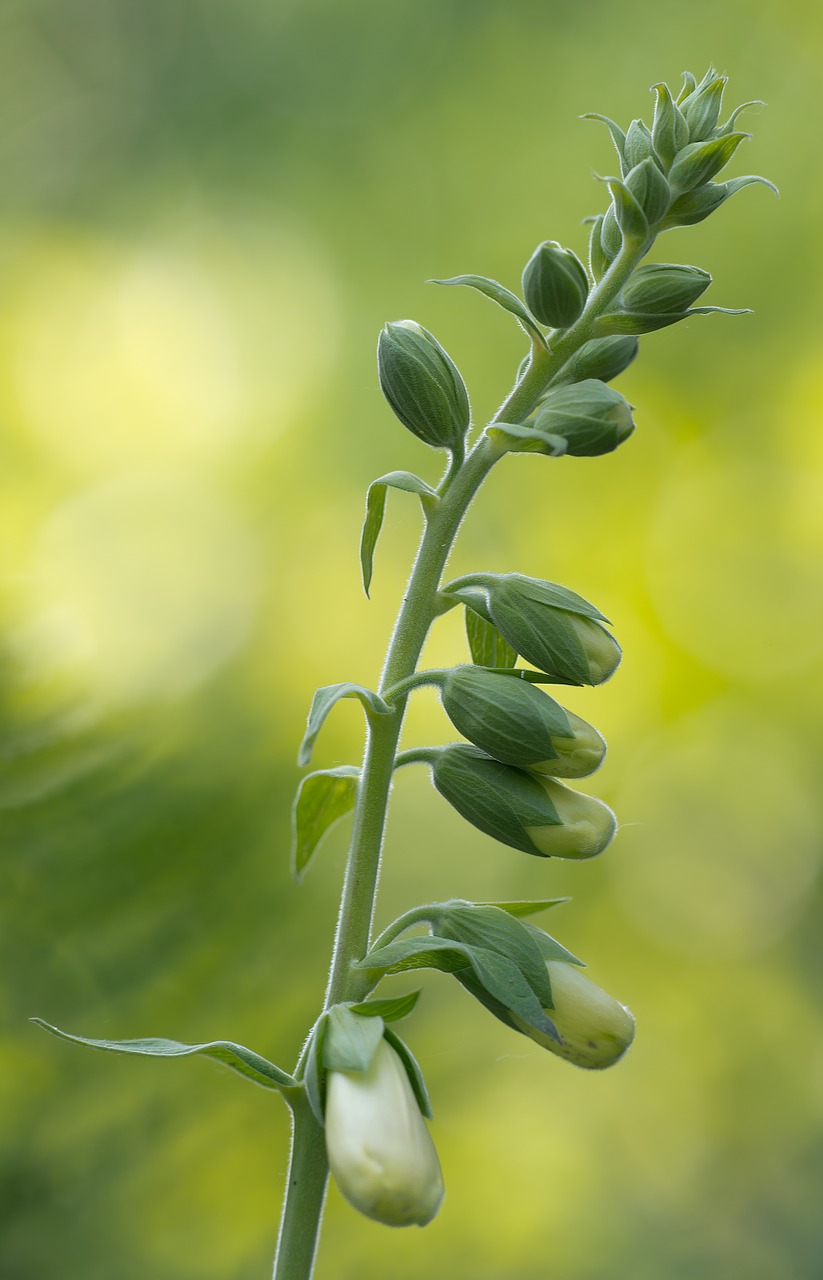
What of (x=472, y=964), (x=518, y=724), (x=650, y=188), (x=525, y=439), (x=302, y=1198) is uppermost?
(x=650, y=188)

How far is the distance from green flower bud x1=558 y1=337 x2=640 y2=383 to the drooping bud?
7.7 inches

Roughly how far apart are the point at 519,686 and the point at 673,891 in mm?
1624

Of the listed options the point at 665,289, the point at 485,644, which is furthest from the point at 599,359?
the point at 485,644

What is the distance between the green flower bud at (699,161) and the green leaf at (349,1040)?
0.42 meters

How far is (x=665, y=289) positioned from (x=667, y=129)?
0.08 meters

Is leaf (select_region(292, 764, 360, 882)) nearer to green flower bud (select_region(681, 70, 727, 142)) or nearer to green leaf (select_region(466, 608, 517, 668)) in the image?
green leaf (select_region(466, 608, 517, 668))

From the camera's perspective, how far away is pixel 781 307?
2.53 meters

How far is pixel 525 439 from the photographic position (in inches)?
22.3

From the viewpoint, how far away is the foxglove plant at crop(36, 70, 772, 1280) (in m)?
0.54

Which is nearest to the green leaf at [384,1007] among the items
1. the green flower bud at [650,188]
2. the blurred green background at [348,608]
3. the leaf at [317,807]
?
the leaf at [317,807]

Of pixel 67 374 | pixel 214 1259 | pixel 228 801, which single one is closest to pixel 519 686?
pixel 228 801

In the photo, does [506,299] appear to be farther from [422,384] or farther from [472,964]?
[472,964]

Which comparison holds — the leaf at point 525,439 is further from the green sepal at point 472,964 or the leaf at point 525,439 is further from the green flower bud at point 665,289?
the green sepal at point 472,964

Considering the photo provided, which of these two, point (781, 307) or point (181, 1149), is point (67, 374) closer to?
point (781, 307)
